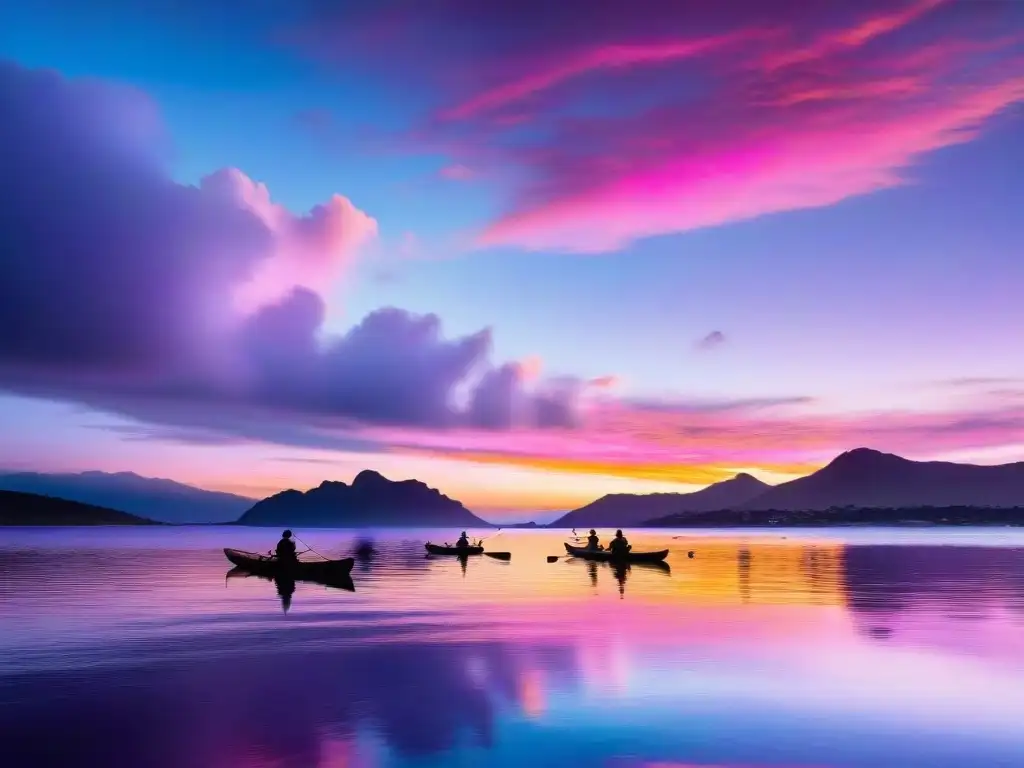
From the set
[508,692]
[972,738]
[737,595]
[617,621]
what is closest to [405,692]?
[508,692]

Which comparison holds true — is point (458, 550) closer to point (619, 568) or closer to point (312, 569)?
point (619, 568)

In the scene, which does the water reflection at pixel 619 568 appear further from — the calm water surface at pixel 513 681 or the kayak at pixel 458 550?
the calm water surface at pixel 513 681

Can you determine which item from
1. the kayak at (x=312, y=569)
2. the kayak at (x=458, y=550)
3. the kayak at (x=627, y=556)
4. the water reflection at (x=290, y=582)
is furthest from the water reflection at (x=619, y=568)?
the kayak at (x=312, y=569)

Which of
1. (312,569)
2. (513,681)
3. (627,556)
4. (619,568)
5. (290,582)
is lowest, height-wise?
(513,681)

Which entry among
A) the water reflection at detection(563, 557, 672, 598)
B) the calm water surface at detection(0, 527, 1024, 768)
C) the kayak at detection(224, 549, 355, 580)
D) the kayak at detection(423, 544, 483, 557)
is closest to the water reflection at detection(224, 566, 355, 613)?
the kayak at detection(224, 549, 355, 580)

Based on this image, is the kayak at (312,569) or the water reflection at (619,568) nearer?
the kayak at (312,569)

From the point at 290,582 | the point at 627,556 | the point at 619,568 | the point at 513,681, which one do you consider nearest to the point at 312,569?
the point at 290,582

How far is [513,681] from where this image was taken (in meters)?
28.3

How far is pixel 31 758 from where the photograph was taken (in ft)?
62.4

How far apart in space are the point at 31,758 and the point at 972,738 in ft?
71.1

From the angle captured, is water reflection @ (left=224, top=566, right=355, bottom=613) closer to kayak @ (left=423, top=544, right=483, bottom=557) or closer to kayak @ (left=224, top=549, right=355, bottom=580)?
kayak @ (left=224, top=549, right=355, bottom=580)

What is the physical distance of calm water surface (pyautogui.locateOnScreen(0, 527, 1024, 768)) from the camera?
2028 centimetres

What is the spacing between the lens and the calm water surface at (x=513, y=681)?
66.5ft

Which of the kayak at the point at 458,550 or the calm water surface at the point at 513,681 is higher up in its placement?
the kayak at the point at 458,550
